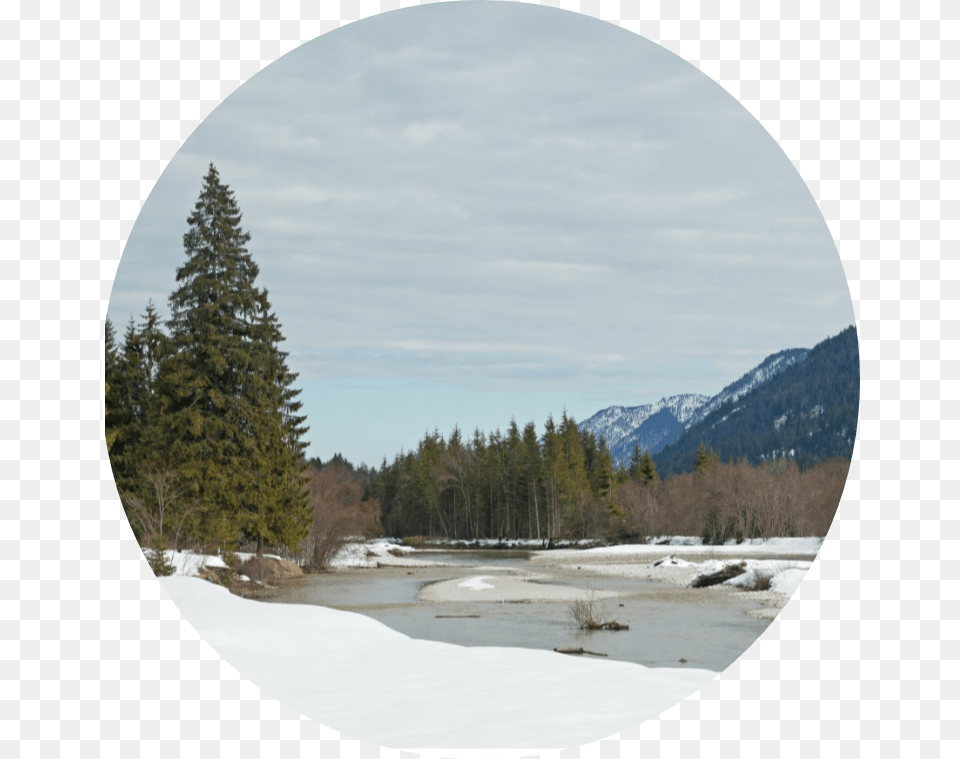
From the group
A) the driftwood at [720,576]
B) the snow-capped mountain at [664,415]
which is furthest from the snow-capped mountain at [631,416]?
the driftwood at [720,576]

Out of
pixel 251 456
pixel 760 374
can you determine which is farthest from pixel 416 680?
pixel 760 374

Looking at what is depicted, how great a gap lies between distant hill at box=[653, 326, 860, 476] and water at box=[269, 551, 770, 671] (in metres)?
1.42

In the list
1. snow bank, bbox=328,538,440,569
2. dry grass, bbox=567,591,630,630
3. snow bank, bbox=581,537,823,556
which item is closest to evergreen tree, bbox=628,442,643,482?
snow bank, bbox=581,537,823,556

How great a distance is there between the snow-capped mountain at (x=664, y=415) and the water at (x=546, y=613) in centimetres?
161

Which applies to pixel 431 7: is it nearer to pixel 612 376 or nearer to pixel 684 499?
pixel 612 376

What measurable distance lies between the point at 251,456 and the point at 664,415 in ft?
10.8

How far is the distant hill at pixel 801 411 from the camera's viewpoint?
622 cm

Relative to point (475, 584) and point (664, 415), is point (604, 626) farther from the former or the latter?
point (664, 415)

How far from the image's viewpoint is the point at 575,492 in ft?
26.2

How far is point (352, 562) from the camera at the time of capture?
24.7ft

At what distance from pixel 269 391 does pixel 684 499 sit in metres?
3.68

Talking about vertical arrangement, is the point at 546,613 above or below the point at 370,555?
below

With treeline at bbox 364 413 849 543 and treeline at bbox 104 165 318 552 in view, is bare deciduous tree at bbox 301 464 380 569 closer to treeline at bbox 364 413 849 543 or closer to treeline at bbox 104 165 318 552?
treeline at bbox 364 413 849 543

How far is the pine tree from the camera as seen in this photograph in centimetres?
620
